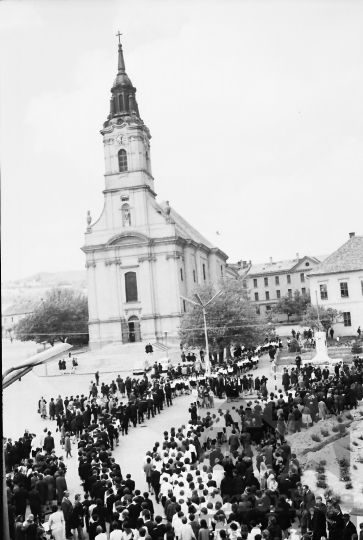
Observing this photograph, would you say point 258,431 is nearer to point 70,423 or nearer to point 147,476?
point 147,476

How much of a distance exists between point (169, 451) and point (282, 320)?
54.1 metres

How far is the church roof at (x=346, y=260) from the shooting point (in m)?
42.6

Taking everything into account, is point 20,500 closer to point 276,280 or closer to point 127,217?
point 127,217

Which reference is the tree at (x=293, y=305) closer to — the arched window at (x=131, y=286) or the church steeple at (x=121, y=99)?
the arched window at (x=131, y=286)

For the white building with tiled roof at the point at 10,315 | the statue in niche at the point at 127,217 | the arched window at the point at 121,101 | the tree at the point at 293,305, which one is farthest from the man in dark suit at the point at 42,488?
the tree at the point at 293,305

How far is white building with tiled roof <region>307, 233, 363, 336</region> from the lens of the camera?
137 ft

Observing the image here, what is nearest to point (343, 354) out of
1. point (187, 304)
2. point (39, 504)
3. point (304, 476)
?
point (187, 304)

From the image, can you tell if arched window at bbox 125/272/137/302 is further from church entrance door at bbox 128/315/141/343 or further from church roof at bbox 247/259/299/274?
church roof at bbox 247/259/299/274

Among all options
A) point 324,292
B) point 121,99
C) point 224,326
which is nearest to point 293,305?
point 324,292

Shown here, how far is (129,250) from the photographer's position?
4722cm

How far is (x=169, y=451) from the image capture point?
13.4 meters

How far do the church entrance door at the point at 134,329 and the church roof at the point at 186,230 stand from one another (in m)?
8.87

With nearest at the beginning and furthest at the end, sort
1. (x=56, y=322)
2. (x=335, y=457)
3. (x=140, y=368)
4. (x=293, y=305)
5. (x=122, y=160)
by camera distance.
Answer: (x=335, y=457) → (x=140, y=368) → (x=122, y=160) → (x=56, y=322) → (x=293, y=305)

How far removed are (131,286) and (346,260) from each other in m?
17.7
